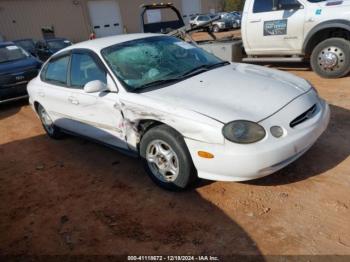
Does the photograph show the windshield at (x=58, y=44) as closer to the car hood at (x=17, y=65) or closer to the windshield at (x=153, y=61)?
the car hood at (x=17, y=65)

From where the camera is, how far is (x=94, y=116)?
4.06 meters

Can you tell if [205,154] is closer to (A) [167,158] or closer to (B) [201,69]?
(A) [167,158]

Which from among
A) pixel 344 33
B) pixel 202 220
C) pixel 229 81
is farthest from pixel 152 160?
pixel 344 33

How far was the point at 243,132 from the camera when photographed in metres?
2.85

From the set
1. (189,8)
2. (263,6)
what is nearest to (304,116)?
(263,6)

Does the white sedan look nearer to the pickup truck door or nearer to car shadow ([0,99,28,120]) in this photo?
the pickup truck door

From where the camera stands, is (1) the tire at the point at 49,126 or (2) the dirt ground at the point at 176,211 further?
(1) the tire at the point at 49,126

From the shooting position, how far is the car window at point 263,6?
7.28 meters

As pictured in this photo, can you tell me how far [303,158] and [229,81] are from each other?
1.25 m

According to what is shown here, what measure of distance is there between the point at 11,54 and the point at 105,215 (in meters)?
7.91

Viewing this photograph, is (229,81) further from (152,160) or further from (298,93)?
(152,160)

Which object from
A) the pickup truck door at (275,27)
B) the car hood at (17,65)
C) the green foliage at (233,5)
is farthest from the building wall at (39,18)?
the pickup truck door at (275,27)

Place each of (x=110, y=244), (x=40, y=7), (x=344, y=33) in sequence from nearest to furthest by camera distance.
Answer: (x=110, y=244) → (x=344, y=33) → (x=40, y=7)

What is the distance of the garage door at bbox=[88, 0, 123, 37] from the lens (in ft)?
87.8
